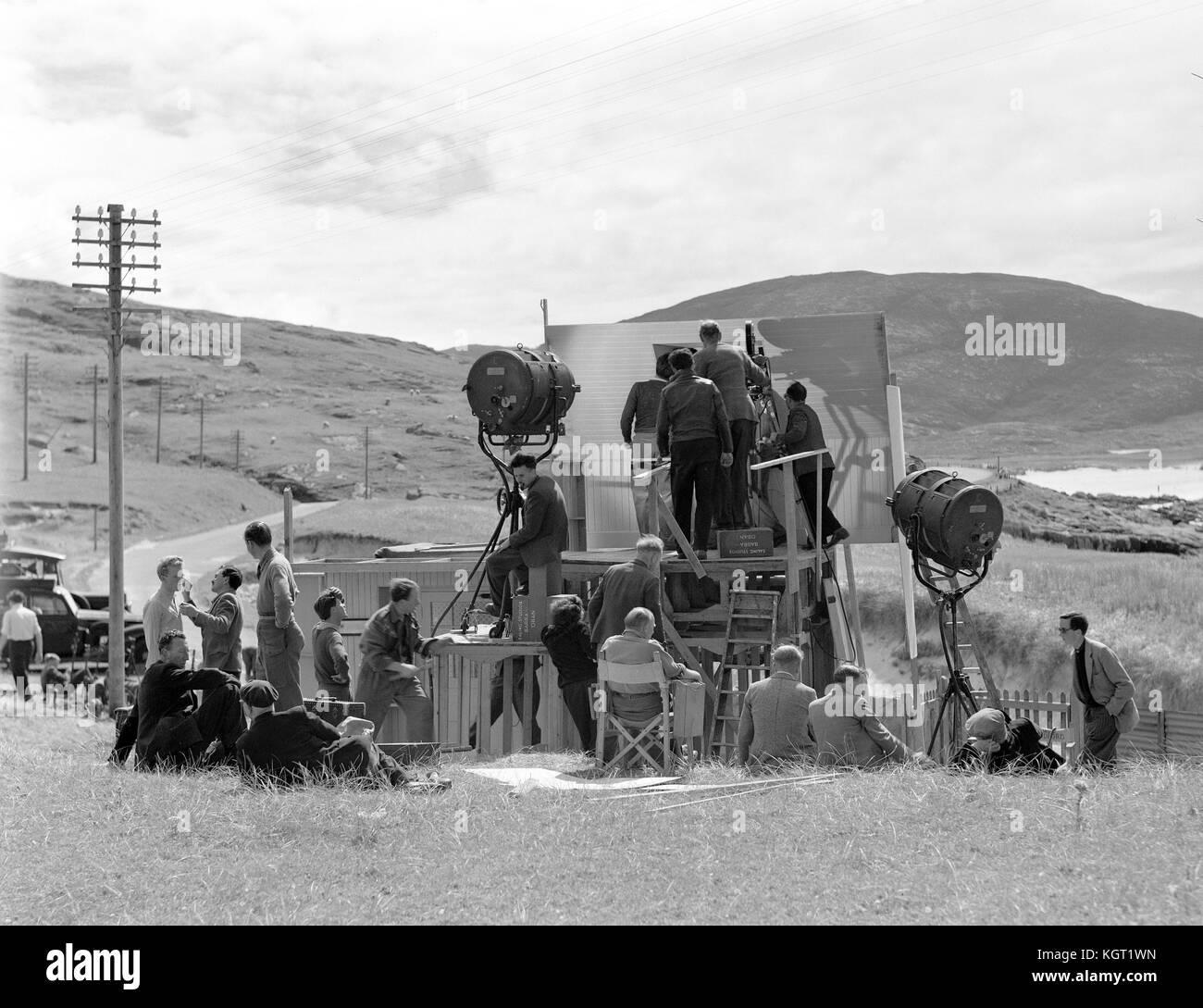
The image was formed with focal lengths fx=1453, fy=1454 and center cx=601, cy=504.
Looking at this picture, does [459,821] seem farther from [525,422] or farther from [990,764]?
[525,422]

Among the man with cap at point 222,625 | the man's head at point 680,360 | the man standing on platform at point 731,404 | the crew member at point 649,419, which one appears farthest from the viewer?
the crew member at point 649,419

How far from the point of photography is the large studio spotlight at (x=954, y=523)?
40.8 feet

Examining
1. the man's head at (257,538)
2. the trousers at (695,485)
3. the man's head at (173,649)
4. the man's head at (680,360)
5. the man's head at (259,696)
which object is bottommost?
the man's head at (259,696)

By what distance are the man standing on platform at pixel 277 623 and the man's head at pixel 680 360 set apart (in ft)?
12.9

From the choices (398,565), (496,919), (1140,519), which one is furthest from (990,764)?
(1140,519)

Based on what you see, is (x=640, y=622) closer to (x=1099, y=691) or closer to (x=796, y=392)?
(x=1099, y=691)

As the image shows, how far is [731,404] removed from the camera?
1359 centimetres

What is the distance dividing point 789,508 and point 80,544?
59.7 meters

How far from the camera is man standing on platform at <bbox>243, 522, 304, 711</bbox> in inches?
436

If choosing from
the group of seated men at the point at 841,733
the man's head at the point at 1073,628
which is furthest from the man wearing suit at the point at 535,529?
the man's head at the point at 1073,628

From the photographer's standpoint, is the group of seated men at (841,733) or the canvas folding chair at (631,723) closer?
the group of seated men at (841,733)

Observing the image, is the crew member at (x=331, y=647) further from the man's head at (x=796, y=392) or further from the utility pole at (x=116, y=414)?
the utility pole at (x=116, y=414)

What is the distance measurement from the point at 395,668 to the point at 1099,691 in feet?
17.5

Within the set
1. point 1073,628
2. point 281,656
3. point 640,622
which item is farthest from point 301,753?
point 1073,628
